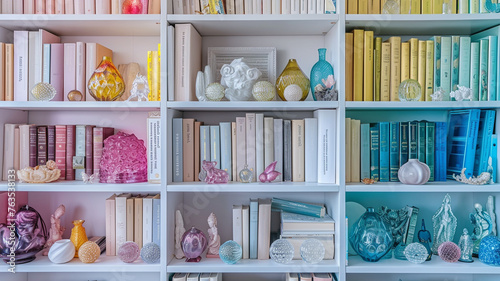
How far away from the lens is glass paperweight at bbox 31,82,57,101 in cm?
158

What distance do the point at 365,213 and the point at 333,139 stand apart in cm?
34

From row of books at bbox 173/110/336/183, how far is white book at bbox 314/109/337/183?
1.0 inches

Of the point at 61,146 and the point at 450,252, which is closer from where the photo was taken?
the point at 450,252

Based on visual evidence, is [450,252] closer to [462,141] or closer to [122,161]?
[462,141]

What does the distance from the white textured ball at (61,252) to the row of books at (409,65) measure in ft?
4.00

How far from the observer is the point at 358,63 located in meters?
1.62

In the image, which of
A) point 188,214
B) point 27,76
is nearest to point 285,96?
point 188,214

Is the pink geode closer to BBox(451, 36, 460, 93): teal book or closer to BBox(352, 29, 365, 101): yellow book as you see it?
BBox(352, 29, 365, 101): yellow book

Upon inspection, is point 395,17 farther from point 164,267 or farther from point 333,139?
point 164,267

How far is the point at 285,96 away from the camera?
5.25 ft

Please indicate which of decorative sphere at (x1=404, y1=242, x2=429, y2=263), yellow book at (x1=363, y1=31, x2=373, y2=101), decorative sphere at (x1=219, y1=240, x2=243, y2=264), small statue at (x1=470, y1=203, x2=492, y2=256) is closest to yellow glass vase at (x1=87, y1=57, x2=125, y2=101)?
decorative sphere at (x1=219, y1=240, x2=243, y2=264)

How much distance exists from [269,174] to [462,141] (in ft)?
2.58

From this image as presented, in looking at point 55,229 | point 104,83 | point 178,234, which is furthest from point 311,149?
point 55,229

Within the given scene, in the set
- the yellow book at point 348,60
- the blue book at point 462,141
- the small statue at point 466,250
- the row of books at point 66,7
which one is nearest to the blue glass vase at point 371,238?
the small statue at point 466,250
